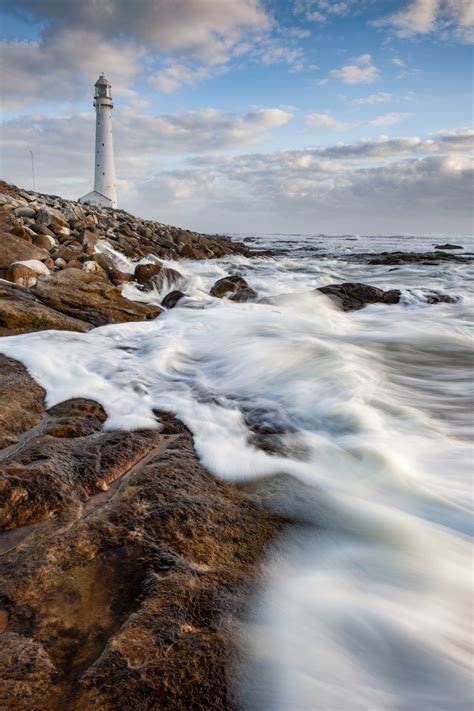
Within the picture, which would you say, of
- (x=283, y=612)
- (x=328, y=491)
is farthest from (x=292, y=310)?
(x=283, y=612)

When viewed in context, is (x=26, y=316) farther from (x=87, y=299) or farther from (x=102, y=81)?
(x=102, y=81)

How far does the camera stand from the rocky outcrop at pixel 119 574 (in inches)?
45.8

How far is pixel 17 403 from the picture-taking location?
2789 millimetres

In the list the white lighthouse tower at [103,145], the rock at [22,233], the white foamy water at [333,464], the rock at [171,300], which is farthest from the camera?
the white lighthouse tower at [103,145]

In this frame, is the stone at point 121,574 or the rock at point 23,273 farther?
the rock at point 23,273

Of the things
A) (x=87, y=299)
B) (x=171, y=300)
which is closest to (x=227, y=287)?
(x=171, y=300)

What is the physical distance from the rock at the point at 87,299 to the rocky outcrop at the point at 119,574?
3322 millimetres

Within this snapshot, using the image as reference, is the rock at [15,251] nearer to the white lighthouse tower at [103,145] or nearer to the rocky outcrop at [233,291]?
the rocky outcrop at [233,291]

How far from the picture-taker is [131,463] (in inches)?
90.8

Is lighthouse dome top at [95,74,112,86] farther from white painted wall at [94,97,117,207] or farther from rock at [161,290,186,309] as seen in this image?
rock at [161,290,186,309]

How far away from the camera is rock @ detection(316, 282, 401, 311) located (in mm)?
8305

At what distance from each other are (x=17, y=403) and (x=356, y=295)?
7.01 m

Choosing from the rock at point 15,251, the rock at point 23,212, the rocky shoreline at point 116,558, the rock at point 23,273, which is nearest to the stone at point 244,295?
the rock at point 15,251

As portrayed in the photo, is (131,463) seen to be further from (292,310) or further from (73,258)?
(73,258)
